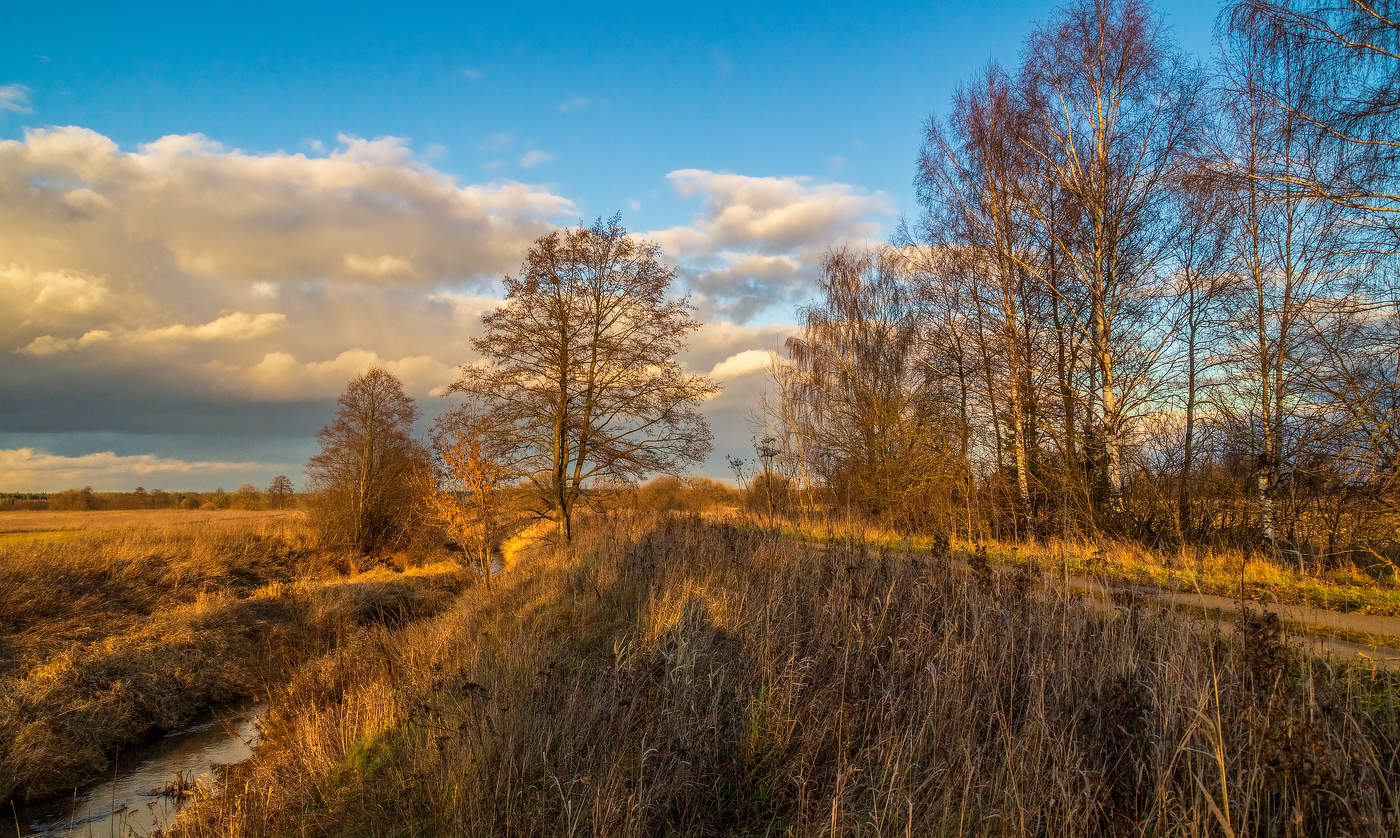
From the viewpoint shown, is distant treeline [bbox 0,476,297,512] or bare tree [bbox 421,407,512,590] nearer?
bare tree [bbox 421,407,512,590]

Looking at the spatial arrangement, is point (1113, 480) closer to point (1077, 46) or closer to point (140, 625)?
point (1077, 46)

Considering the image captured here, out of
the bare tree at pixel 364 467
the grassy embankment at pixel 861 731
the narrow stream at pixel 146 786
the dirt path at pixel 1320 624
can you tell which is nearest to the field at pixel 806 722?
the grassy embankment at pixel 861 731

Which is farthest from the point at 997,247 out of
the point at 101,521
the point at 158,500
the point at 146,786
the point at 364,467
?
the point at 158,500

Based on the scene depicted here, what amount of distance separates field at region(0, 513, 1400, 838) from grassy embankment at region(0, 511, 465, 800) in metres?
0.12

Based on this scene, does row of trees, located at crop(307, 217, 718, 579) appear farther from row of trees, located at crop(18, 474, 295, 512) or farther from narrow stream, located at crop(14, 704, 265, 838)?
row of trees, located at crop(18, 474, 295, 512)

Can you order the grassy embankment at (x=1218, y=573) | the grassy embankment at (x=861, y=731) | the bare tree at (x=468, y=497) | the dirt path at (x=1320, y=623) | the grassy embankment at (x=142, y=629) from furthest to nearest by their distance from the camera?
the bare tree at (x=468, y=497) < the grassy embankment at (x=142, y=629) < the grassy embankment at (x=1218, y=573) < the dirt path at (x=1320, y=623) < the grassy embankment at (x=861, y=731)

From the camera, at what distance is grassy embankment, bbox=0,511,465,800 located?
973cm

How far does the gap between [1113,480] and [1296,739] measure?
39.0 feet

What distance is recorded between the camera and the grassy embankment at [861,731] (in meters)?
3.02

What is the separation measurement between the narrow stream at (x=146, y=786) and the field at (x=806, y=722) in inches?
18.4

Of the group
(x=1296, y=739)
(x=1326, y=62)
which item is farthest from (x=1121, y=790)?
(x=1326, y=62)

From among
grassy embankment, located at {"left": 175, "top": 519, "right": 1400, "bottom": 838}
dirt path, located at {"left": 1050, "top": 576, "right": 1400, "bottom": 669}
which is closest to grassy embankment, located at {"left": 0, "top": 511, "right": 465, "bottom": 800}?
grassy embankment, located at {"left": 175, "top": 519, "right": 1400, "bottom": 838}

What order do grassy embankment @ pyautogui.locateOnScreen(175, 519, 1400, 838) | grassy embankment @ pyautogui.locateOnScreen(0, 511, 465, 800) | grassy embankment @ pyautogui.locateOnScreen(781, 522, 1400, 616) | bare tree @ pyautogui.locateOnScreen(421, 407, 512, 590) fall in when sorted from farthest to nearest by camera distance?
bare tree @ pyautogui.locateOnScreen(421, 407, 512, 590), grassy embankment @ pyautogui.locateOnScreen(0, 511, 465, 800), grassy embankment @ pyautogui.locateOnScreen(781, 522, 1400, 616), grassy embankment @ pyautogui.locateOnScreen(175, 519, 1400, 838)

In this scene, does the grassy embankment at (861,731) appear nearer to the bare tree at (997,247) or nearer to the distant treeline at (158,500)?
the bare tree at (997,247)
